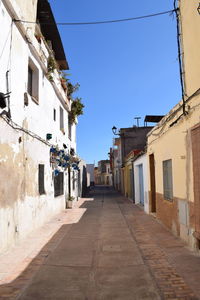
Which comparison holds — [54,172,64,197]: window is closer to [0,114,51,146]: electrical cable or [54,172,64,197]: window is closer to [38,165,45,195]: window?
[38,165,45,195]: window

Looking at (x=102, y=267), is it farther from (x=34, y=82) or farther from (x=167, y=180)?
(x=34, y=82)

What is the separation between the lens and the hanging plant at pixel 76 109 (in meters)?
17.8

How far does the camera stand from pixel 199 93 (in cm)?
559

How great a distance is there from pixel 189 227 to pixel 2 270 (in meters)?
4.24

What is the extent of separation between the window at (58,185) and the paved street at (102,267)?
4410mm

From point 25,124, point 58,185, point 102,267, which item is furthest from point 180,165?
point 58,185

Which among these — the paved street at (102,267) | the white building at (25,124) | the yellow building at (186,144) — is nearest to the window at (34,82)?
the white building at (25,124)

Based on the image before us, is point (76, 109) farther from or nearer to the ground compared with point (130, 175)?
farther from the ground

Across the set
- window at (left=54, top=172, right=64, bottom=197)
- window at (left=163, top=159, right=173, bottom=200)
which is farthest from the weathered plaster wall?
window at (left=54, top=172, right=64, bottom=197)

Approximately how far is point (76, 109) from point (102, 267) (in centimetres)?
1384

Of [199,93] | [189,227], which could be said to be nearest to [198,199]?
[189,227]

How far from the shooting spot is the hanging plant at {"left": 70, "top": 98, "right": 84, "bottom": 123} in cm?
1780

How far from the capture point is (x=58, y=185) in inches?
526

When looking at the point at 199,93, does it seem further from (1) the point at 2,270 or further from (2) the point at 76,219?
(2) the point at 76,219
